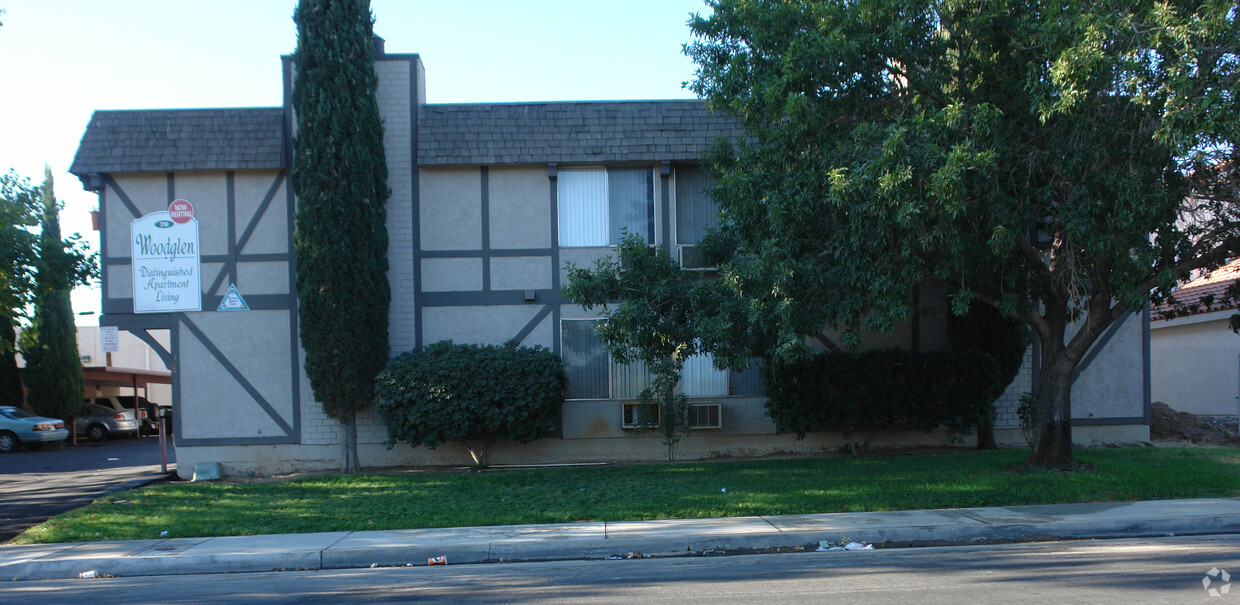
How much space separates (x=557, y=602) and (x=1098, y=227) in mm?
7570

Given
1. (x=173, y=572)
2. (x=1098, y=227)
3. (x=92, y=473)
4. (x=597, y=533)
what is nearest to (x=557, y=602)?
(x=597, y=533)

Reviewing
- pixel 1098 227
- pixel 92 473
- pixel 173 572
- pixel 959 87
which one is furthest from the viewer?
pixel 92 473

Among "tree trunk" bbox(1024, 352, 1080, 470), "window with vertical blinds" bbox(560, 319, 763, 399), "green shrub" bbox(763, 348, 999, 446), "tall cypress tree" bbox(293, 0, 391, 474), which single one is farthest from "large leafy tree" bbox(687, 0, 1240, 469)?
"tall cypress tree" bbox(293, 0, 391, 474)

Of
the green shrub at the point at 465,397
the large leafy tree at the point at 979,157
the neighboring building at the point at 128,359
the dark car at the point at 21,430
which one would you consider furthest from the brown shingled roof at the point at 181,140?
the neighboring building at the point at 128,359

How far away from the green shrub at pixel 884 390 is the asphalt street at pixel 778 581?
561 cm

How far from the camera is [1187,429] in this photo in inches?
635

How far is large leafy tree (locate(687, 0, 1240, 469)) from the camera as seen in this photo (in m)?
8.77

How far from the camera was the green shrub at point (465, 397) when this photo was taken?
13.3m

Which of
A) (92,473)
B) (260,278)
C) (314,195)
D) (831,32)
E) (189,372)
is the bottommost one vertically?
(92,473)

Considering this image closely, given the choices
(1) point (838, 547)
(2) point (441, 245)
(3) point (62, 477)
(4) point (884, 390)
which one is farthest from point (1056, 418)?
(3) point (62, 477)

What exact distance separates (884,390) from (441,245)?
8429 mm

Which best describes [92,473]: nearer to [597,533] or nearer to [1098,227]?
[597,533]

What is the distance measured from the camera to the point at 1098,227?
936 cm

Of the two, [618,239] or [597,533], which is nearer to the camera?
[597,533]
